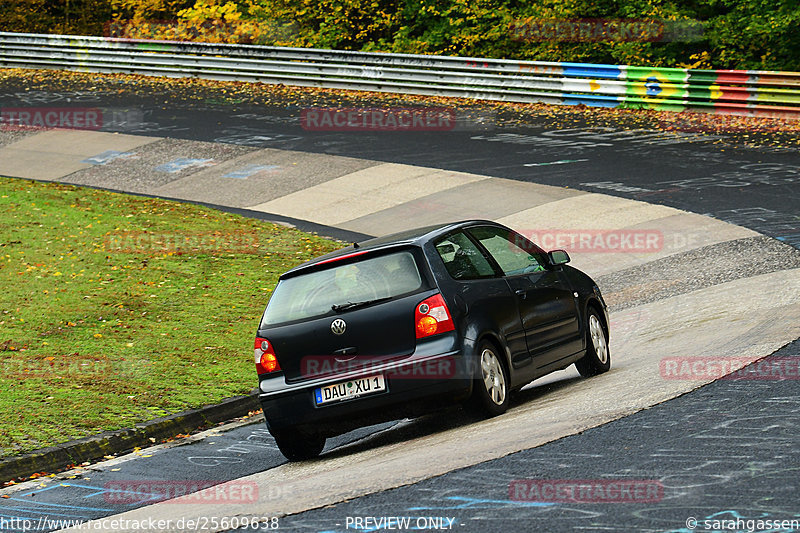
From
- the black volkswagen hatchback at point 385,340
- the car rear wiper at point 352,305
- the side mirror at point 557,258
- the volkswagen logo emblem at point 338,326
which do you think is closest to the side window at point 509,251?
the side mirror at point 557,258

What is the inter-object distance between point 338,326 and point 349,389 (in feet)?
1.49

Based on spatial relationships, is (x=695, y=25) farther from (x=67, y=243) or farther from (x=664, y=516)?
(x=664, y=516)

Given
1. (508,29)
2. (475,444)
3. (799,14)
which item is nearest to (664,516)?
(475,444)

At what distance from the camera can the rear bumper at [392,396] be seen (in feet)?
25.7

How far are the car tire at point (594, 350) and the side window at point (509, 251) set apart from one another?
2.81ft

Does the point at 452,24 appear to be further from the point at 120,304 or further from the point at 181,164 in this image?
the point at 120,304

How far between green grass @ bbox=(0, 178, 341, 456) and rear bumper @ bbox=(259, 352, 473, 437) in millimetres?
1936

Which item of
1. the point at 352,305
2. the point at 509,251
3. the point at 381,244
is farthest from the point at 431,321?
the point at 509,251

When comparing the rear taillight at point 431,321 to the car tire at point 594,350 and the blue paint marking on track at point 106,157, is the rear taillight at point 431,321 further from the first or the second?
the blue paint marking on track at point 106,157

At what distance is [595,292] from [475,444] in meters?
3.42

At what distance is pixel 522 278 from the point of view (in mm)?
9070

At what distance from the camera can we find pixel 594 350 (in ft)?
32.7

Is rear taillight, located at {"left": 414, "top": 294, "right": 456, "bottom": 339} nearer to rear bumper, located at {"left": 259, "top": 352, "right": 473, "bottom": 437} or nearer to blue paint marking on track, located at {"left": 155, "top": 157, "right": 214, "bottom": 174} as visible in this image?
rear bumper, located at {"left": 259, "top": 352, "right": 473, "bottom": 437}

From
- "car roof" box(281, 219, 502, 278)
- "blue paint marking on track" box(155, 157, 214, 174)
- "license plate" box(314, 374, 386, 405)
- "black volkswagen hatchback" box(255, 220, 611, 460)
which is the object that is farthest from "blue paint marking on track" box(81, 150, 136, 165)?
"license plate" box(314, 374, 386, 405)
